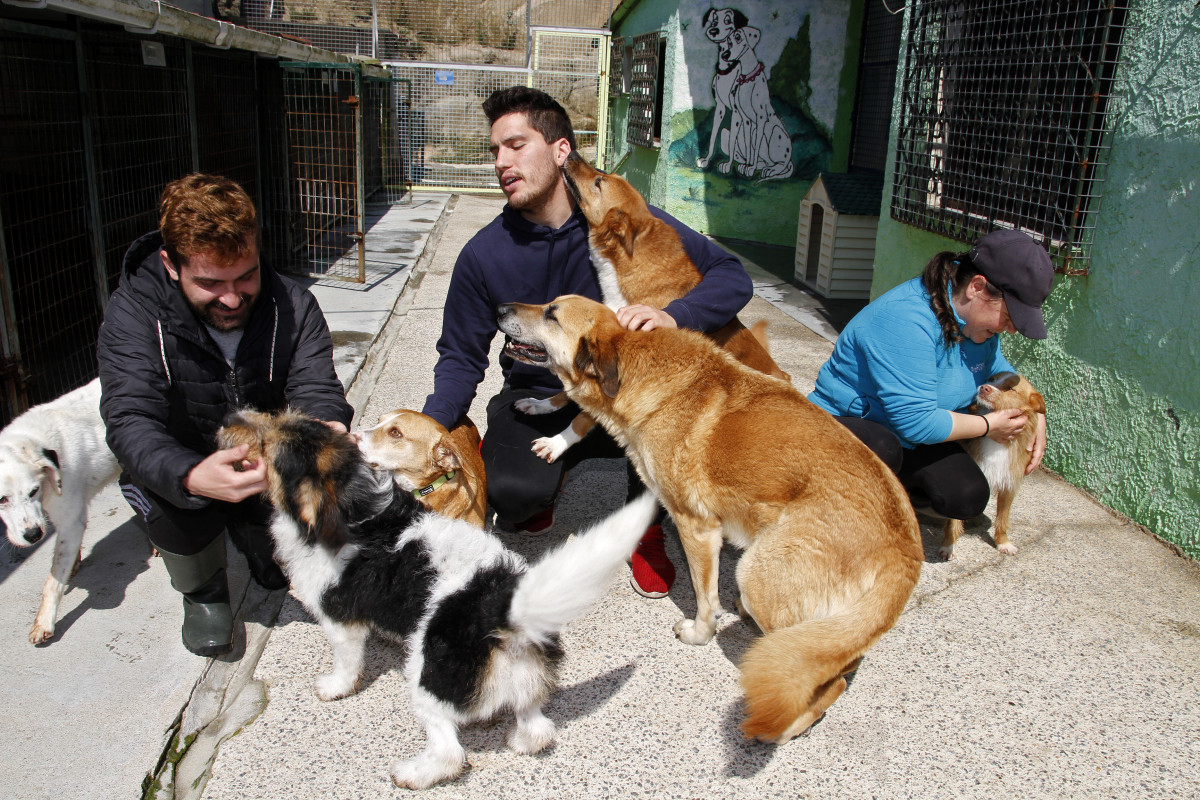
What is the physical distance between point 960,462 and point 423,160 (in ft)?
51.2

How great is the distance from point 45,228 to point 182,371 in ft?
11.5

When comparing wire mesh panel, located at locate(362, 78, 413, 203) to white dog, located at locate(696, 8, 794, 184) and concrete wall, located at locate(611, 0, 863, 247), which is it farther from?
white dog, located at locate(696, 8, 794, 184)

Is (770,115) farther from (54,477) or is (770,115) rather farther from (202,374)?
(54,477)

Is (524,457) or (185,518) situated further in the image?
(524,457)

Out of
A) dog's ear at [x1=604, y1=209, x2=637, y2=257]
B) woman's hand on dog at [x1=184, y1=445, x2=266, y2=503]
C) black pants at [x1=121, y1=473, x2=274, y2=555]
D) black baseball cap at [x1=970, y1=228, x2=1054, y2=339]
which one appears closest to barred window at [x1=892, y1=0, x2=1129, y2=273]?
black baseball cap at [x1=970, y1=228, x2=1054, y2=339]

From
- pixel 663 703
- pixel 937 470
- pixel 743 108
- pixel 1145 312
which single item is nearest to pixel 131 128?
pixel 663 703

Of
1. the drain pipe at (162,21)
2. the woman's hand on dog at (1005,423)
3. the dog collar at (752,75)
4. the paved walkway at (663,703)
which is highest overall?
the dog collar at (752,75)

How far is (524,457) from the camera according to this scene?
3605mm

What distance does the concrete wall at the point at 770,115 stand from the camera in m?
11.5

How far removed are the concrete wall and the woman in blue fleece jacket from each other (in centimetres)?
897

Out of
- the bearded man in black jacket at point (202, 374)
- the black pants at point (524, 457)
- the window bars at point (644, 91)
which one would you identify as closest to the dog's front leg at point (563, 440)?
the black pants at point (524, 457)

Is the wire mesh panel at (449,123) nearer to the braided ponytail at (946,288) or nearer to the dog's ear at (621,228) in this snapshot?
the dog's ear at (621,228)

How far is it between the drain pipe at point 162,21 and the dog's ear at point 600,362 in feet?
9.74

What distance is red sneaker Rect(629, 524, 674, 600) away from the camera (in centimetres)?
358
